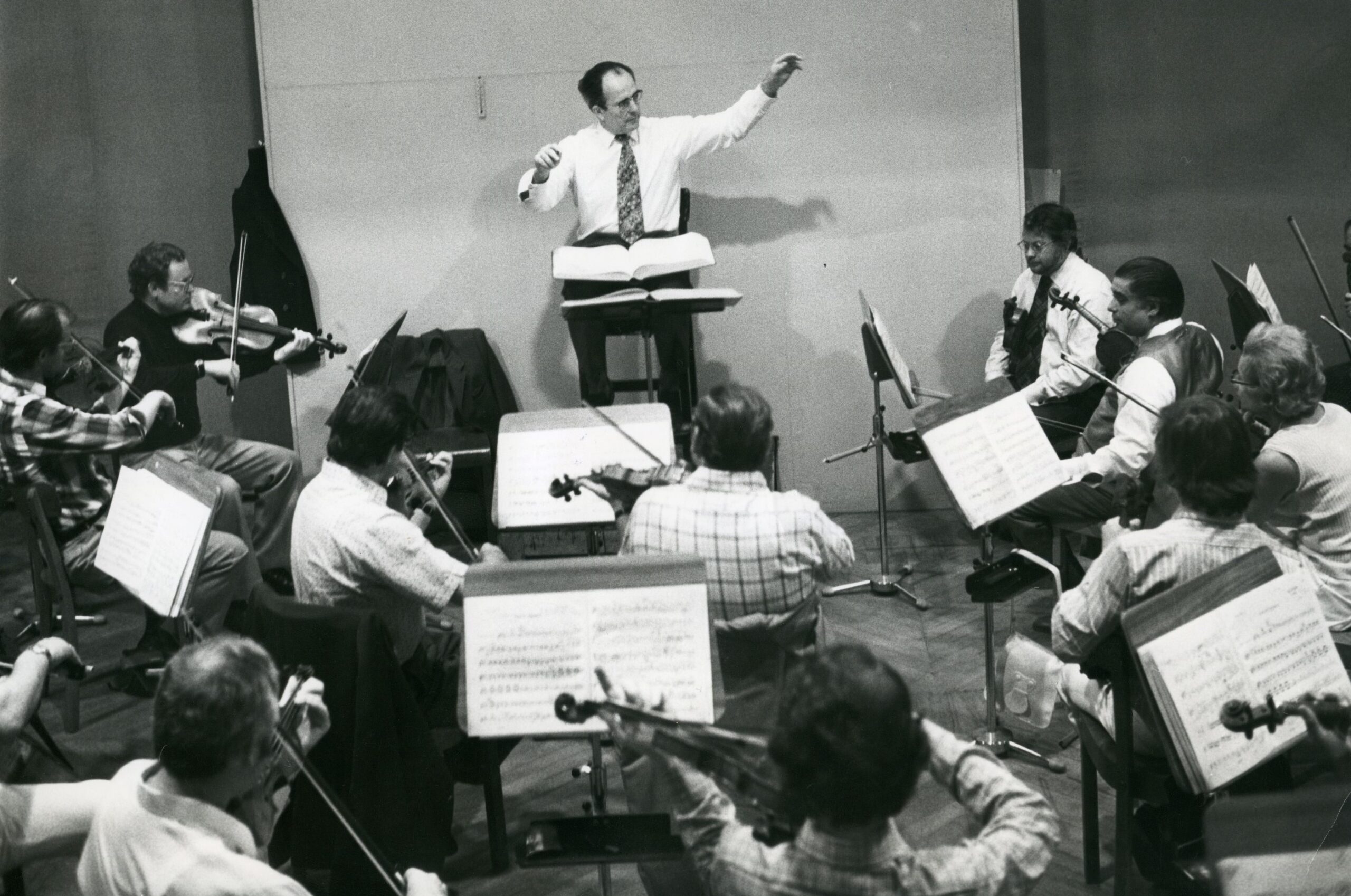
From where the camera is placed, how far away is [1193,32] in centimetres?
570

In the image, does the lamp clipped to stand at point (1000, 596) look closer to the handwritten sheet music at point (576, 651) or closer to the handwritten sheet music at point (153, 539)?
the handwritten sheet music at point (576, 651)

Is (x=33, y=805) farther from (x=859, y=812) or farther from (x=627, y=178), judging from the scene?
(x=627, y=178)

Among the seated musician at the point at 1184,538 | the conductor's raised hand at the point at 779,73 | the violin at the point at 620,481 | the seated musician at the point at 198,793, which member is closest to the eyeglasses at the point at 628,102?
the conductor's raised hand at the point at 779,73

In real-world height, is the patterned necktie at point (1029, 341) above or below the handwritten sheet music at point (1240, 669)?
above

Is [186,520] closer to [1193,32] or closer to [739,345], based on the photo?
[739,345]

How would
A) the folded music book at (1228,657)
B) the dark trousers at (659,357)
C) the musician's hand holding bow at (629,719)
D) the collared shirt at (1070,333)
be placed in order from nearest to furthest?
the musician's hand holding bow at (629,719) < the folded music book at (1228,657) < the collared shirt at (1070,333) < the dark trousers at (659,357)

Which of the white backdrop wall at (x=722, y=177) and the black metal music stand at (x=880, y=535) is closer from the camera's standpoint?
the black metal music stand at (x=880, y=535)

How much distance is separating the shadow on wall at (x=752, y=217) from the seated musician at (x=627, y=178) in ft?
1.41

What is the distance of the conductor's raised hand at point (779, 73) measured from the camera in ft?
16.0

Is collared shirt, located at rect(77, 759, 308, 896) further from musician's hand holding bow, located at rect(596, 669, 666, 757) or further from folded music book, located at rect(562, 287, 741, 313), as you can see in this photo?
folded music book, located at rect(562, 287, 741, 313)

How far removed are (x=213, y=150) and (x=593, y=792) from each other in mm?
4441

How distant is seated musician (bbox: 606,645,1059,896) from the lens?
1.55 meters

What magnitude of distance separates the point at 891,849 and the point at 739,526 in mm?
1164

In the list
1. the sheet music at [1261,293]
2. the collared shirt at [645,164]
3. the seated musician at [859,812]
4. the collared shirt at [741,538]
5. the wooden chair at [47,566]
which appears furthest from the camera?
the collared shirt at [645,164]
